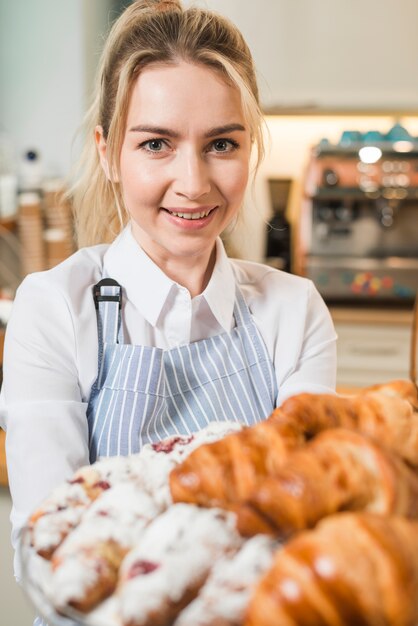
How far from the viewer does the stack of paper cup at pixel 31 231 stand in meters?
2.94

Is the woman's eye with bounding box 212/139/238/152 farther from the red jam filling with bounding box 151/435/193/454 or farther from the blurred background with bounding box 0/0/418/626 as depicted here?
the blurred background with bounding box 0/0/418/626

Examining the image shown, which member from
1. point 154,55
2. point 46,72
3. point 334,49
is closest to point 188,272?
point 154,55

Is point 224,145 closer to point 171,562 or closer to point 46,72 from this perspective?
point 171,562

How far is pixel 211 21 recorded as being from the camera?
1.00 meters

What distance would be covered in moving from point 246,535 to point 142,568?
6 cm

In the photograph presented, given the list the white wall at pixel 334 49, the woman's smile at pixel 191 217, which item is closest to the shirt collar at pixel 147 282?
the woman's smile at pixel 191 217

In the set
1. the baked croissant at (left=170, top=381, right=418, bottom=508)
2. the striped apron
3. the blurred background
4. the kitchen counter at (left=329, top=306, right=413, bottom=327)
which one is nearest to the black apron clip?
the striped apron

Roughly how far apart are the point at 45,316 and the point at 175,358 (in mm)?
171

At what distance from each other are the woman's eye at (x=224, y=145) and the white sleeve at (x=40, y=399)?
0.27 m

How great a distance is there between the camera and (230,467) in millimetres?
448

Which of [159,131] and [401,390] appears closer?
[401,390]

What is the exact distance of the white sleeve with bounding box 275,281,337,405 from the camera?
3.30ft

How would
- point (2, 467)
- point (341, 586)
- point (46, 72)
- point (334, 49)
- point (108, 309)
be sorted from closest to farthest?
point (341, 586) → point (108, 309) → point (2, 467) → point (334, 49) → point (46, 72)

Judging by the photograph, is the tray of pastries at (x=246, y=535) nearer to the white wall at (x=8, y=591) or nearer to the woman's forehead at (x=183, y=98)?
the woman's forehead at (x=183, y=98)
